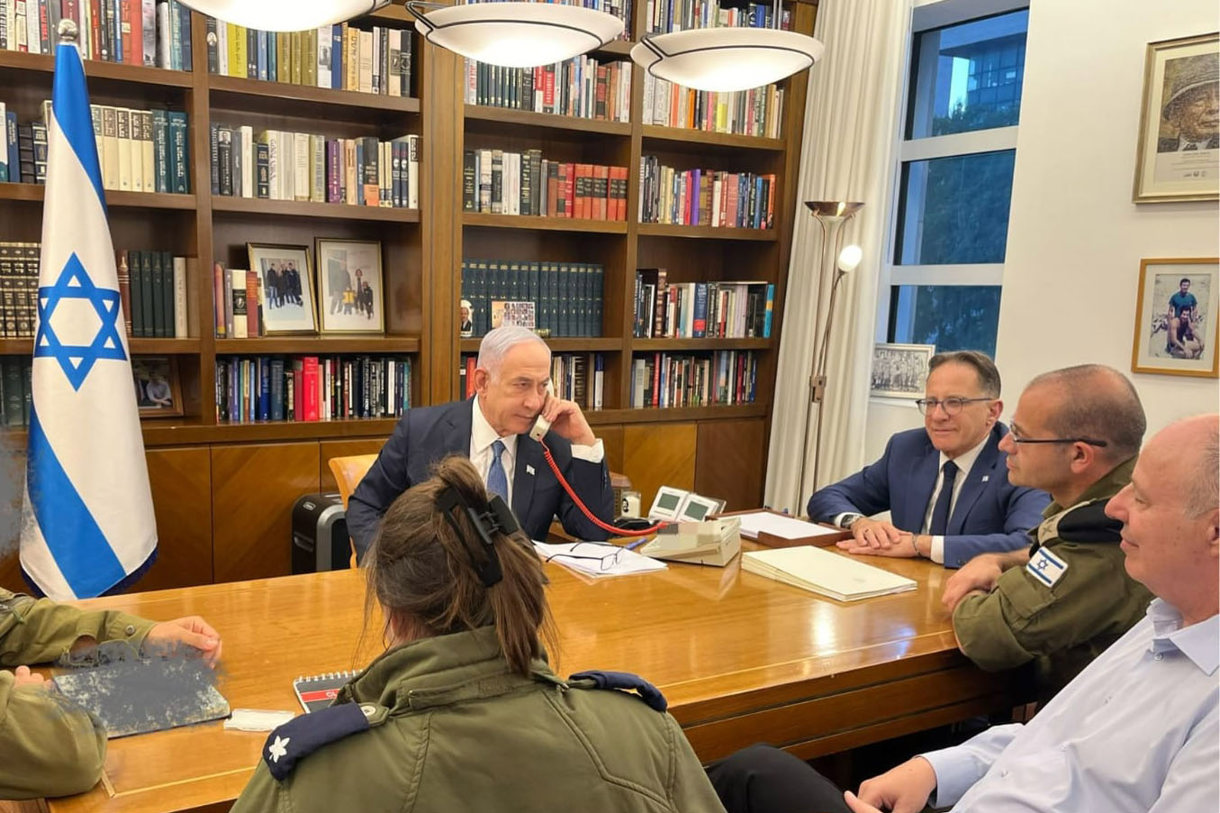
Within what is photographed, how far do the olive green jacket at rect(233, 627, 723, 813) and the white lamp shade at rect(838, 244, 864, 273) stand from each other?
311 cm

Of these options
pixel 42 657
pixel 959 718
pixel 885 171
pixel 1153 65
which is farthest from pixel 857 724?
pixel 885 171

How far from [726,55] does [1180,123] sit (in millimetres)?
1742

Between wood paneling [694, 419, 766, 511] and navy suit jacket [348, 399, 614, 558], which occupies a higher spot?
navy suit jacket [348, 399, 614, 558]

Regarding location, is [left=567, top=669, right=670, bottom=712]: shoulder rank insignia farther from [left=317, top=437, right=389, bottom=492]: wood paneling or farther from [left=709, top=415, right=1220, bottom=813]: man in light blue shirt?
[left=317, top=437, right=389, bottom=492]: wood paneling

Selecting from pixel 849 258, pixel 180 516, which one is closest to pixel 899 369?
pixel 849 258

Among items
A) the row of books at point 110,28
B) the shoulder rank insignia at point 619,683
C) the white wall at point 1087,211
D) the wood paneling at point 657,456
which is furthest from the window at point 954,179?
the shoulder rank insignia at point 619,683

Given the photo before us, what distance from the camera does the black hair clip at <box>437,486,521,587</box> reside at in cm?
102

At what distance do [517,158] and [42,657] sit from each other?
281cm

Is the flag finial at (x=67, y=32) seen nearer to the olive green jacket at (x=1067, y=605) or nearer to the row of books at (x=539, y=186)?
the row of books at (x=539, y=186)

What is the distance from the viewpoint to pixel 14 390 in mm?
3207

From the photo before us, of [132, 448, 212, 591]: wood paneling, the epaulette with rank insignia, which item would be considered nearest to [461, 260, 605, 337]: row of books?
[132, 448, 212, 591]: wood paneling

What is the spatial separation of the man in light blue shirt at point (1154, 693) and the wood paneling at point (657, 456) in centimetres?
285

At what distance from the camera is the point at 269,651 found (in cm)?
165

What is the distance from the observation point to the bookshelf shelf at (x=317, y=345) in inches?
135
